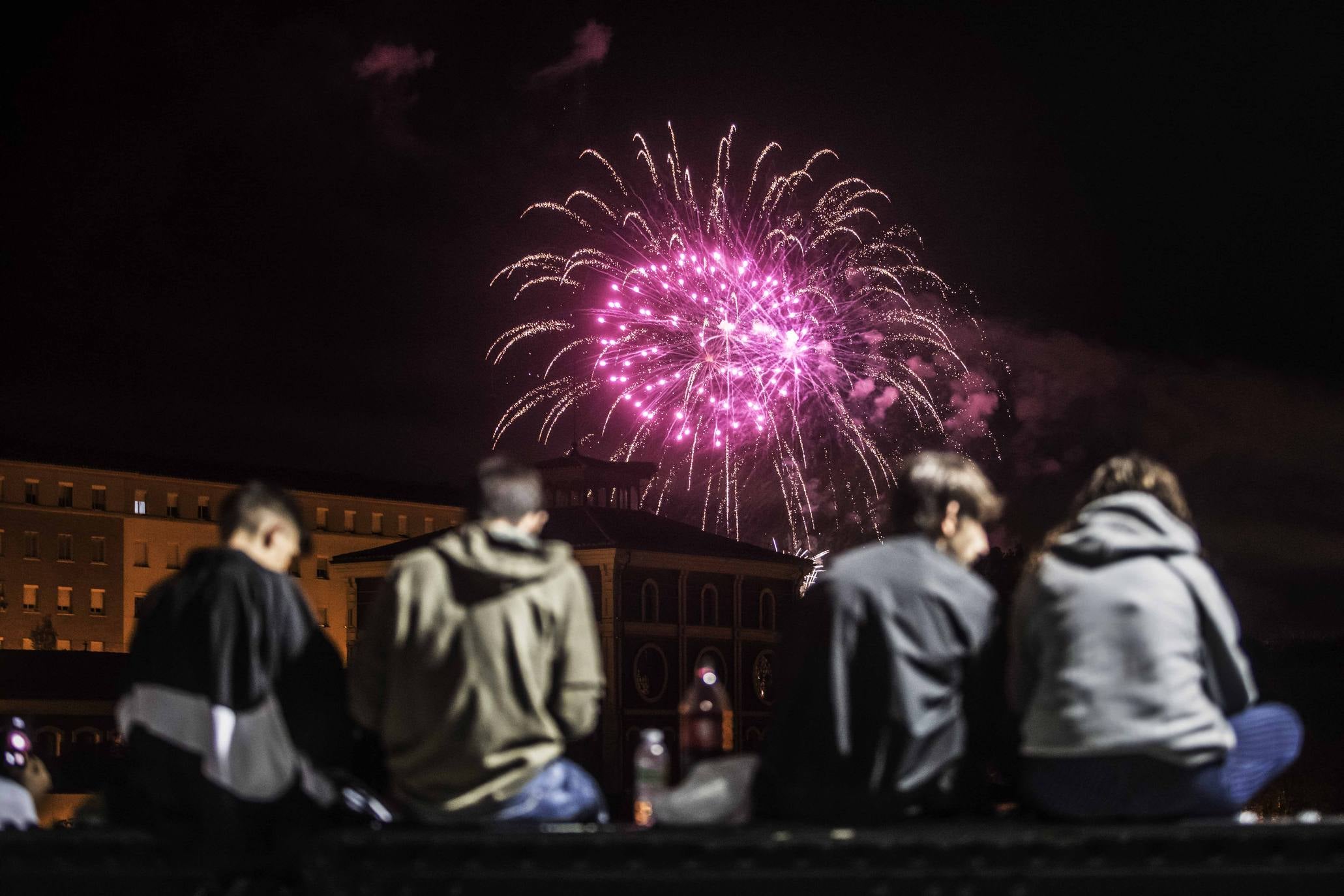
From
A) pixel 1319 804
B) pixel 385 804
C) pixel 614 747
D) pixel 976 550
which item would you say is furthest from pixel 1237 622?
pixel 1319 804

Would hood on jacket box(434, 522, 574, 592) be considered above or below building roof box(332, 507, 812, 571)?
below

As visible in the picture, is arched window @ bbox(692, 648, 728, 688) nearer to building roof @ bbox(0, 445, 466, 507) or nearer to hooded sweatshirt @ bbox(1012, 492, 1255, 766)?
building roof @ bbox(0, 445, 466, 507)

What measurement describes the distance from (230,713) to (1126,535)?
2.87 m

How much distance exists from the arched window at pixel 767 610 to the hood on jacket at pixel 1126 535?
6149cm

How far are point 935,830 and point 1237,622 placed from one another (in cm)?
145

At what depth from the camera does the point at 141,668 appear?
564 cm

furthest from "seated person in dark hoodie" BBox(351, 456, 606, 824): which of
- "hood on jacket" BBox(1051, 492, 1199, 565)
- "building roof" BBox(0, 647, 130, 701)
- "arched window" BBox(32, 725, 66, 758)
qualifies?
"arched window" BBox(32, 725, 66, 758)

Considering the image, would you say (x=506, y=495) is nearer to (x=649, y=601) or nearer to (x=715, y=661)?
(x=649, y=601)

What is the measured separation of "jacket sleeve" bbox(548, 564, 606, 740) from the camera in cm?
562

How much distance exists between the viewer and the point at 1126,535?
17.7 ft

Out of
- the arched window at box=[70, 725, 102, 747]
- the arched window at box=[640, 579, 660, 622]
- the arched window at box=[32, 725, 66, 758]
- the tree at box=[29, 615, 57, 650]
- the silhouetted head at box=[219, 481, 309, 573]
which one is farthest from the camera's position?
the tree at box=[29, 615, 57, 650]

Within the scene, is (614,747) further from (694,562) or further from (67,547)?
(67,547)

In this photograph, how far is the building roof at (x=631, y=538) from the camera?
203 feet

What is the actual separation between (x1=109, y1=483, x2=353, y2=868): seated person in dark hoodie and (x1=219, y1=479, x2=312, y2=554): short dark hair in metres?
0.02
